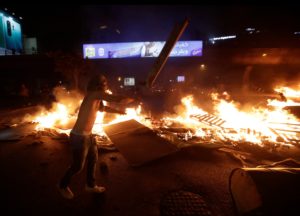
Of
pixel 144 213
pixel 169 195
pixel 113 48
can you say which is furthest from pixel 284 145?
pixel 113 48

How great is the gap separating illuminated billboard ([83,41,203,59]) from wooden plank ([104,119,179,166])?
16972 millimetres

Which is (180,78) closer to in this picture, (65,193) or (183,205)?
(183,205)

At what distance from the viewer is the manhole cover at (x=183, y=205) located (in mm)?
3346

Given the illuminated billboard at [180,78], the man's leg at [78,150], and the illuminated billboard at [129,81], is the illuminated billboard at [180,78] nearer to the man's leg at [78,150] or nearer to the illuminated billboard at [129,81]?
the illuminated billboard at [129,81]

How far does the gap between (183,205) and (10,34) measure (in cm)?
3264

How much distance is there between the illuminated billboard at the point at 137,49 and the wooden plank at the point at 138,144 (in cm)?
1697

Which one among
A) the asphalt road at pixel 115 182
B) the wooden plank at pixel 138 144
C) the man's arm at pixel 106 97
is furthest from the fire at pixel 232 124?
the man's arm at pixel 106 97

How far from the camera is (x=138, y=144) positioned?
236 inches

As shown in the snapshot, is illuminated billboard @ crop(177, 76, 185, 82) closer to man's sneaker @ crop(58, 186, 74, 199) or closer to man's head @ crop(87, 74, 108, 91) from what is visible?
man's head @ crop(87, 74, 108, 91)

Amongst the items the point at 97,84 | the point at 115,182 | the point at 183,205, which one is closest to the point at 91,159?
the point at 115,182

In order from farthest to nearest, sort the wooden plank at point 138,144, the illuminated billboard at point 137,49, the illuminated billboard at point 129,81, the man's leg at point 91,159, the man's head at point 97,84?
the illuminated billboard at point 129,81
the illuminated billboard at point 137,49
the wooden plank at point 138,144
the man's leg at point 91,159
the man's head at point 97,84

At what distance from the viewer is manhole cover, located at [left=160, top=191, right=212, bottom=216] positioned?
3.35m

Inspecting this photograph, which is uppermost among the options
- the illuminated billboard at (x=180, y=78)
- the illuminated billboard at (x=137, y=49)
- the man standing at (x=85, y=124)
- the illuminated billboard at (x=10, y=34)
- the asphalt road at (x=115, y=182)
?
the illuminated billboard at (x=10, y=34)

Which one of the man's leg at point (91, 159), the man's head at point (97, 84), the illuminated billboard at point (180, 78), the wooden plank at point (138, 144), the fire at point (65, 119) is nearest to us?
the man's head at point (97, 84)
